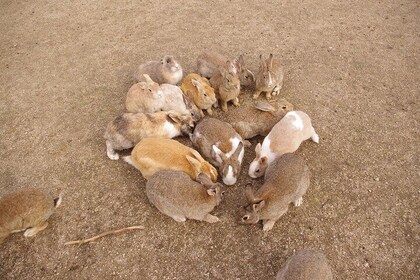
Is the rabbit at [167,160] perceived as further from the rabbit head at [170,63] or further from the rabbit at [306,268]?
the rabbit head at [170,63]

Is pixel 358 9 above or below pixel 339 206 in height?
above

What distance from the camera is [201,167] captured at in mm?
3900

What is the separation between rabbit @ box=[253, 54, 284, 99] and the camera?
16.2 feet

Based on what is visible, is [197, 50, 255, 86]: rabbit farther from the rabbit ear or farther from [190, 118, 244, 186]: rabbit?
the rabbit ear

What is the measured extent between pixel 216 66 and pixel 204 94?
0.63 m

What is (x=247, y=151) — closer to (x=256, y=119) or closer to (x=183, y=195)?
(x=256, y=119)

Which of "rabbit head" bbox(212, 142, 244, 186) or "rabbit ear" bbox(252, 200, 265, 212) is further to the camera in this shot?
"rabbit head" bbox(212, 142, 244, 186)

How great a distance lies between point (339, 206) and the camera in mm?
3850

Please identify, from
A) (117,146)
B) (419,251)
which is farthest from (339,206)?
(117,146)

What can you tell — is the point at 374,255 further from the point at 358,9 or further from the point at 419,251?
the point at 358,9

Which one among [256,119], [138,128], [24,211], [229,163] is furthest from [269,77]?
[24,211]

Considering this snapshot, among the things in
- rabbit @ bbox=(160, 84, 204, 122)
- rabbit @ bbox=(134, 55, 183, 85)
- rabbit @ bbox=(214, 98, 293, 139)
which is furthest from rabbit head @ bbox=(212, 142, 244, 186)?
rabbit @ bbox=(134, 55, 183, 85)

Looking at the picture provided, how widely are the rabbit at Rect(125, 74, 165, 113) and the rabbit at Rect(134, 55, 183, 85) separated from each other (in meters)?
0.45

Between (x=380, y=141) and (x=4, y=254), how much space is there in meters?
4.50
